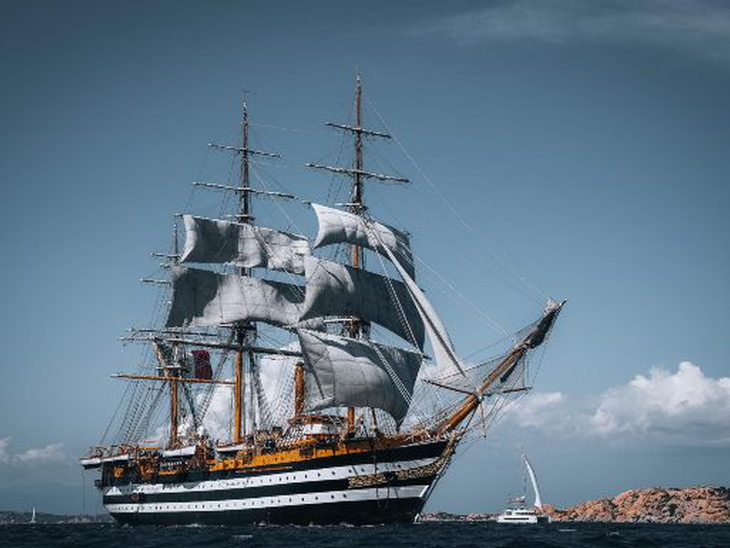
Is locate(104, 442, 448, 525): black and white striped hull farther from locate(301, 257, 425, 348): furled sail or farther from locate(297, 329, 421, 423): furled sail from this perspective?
locate(301, 257, 425, 348): furled sail

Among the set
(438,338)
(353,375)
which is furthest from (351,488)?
(438,338)

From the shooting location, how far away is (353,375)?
70.8 meters

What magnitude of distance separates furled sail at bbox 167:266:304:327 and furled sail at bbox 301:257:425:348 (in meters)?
16.2

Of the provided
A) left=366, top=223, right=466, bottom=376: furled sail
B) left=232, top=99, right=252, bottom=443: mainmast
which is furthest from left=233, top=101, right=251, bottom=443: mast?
left=366, top=223, right=466, bottom=376: furled sail

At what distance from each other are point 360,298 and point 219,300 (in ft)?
63.3

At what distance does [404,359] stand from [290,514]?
1563 centimetres

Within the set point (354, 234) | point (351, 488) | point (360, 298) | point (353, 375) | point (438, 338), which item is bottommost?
point (351, 488)

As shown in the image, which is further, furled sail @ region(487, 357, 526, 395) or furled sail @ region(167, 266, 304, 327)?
furled sail @ region(167, 266, 304, 327)

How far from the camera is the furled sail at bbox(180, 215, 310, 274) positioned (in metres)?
88.4

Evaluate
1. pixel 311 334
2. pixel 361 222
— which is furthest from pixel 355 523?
pixel 361 222

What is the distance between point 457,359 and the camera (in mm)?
67750

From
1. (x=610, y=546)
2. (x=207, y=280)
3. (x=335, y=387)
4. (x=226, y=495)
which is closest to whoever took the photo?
(x=610, y=546)

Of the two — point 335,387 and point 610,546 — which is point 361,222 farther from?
point 610,546

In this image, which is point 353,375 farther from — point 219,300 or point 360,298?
point 219,300
